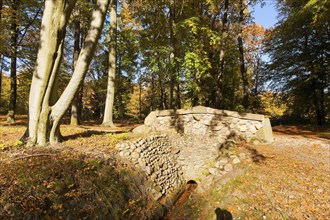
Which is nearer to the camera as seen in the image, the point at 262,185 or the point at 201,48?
the point at 262,185

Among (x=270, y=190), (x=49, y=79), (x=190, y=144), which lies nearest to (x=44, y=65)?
(x=49, y=79)

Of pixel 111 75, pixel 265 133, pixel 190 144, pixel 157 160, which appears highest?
pixel 111 75

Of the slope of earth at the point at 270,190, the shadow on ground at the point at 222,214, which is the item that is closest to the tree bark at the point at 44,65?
the slope of earth at the point at 270,190

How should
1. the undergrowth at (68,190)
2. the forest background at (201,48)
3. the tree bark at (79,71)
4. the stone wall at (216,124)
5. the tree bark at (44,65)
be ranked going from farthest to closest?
the forest background at (201,48) → the stone wall at (216,124) → the tree bark at (79,71) → the tree bark at (44,65) → the undergrowth at (68,190)

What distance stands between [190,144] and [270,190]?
3.77 metres

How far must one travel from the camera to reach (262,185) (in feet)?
20.1

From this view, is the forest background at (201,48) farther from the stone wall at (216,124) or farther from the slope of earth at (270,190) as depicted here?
the slope of earth at (270,190)

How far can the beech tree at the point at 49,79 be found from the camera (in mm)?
5996

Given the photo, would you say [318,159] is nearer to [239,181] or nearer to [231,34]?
[239,181]

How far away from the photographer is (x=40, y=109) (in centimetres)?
607

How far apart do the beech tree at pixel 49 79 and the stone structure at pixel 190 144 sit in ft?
6.67

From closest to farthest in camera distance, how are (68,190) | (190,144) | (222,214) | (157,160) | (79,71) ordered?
1. (68,190)
2. (222,214)
3. (79,71)
4. (157,160)
5. (190,144)

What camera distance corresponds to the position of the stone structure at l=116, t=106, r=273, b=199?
23.4 ft

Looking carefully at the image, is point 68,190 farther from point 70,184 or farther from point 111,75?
point 111,75
